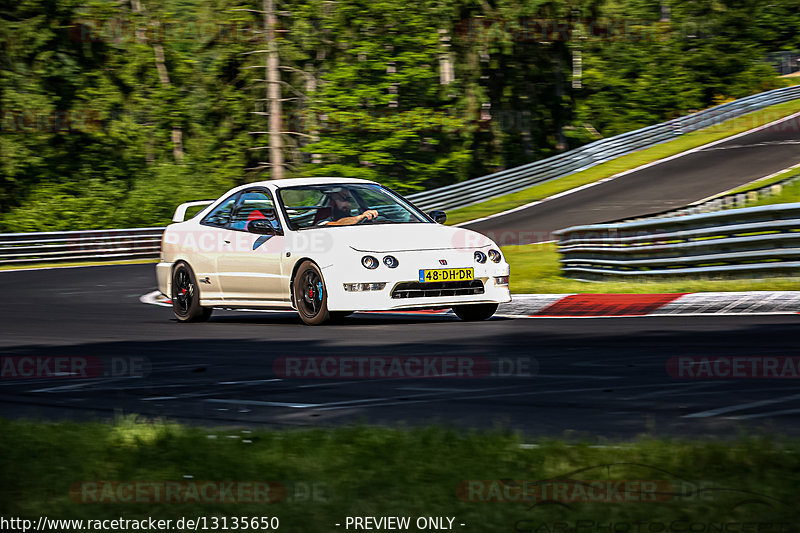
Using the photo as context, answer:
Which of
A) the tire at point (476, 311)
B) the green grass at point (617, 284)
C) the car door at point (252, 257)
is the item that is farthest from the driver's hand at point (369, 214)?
the green grass at point (617, 284)

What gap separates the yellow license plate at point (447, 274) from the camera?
12.3 metres

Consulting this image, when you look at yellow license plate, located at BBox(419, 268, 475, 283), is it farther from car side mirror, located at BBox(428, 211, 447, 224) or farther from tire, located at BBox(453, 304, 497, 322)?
car side mirror, located at BBox(428, 211, 447, 224)

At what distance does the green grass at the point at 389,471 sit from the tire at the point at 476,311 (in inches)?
274

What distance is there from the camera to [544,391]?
7555mm

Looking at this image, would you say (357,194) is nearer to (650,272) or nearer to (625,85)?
(650,272)

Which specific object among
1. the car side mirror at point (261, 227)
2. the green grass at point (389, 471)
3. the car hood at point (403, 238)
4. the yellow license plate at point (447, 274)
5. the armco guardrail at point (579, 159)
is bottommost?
the green grass at point (389, 471)

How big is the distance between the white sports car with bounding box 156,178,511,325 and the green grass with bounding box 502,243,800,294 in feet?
9.93

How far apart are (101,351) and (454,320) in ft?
12.6

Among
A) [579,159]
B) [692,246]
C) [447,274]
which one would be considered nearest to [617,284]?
[692,246]

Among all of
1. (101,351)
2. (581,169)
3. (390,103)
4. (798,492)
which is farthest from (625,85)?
(798,492)

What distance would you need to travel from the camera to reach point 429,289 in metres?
12.3

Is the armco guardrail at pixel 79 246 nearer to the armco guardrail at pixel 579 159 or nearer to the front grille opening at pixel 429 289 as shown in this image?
the armco guardrail at pixel 579 159

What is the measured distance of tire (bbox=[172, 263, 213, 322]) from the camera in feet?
46.8

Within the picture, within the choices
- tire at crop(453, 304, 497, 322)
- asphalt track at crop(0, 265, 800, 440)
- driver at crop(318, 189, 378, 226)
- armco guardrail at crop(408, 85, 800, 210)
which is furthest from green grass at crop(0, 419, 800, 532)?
armco guardrail at crop(408, 85, 800, 210)
